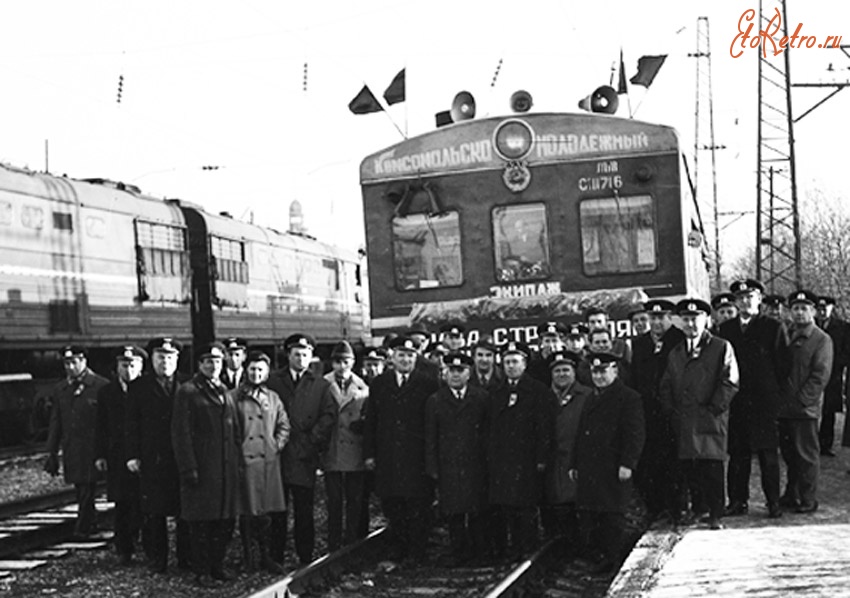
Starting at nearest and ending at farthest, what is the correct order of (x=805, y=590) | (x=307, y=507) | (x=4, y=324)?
(x=805, y=590), (x=307, y=507), (x=4, y=324)

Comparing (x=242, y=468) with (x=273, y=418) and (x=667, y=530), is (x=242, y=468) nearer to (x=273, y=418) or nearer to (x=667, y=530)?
(x=273, y=418)

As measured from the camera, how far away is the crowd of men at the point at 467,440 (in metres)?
9.04

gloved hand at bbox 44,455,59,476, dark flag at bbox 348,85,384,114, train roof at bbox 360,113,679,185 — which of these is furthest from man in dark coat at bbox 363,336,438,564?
dark flag at bbox 348,85,384,114

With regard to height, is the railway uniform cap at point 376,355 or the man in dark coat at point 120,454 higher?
the railway uniform cap at point 376,355

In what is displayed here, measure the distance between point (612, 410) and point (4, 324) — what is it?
9734mm

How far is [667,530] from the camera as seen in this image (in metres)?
9.30

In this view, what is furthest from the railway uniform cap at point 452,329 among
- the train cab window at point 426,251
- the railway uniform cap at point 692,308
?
the railway uniform cap at point 692,308

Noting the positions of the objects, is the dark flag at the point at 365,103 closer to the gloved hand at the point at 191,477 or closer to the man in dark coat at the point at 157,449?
the man in dark coat at the point at 157,449

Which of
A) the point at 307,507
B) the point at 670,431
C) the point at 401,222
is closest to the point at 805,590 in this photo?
the point at 670,431

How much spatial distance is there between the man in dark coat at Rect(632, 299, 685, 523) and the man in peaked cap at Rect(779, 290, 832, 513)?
0.92 meters

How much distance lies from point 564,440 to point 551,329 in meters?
1.91

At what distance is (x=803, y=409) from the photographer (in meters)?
9.91

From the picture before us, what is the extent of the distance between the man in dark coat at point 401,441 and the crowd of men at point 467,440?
1 centimetres

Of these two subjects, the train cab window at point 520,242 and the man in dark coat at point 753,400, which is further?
the train cab window at point 520,242
